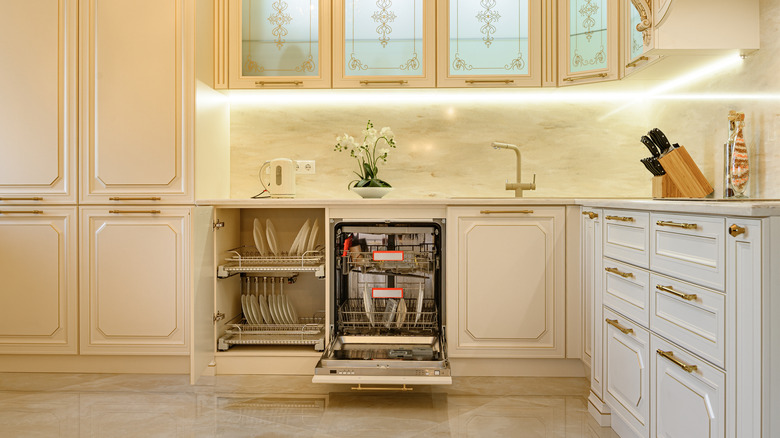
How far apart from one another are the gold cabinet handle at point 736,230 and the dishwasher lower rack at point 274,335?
6.35ft

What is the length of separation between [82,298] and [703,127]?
10.5 ft

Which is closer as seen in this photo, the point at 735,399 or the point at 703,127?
the point at 735,399

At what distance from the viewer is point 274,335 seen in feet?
→ 8.89

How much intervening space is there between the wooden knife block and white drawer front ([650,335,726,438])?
2.97ft

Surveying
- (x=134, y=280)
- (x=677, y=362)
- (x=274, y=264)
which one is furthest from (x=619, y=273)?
(x=134, y=280)

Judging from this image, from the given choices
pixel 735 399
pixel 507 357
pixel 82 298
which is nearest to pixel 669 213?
pixel 735 399

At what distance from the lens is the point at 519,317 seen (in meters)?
2.50

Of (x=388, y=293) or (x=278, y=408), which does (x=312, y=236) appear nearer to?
(x=388, y=293)

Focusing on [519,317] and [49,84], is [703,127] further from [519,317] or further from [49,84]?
[49,84]

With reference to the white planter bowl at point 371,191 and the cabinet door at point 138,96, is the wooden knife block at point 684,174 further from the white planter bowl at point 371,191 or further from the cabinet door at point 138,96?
the cabinet door at point 138,96

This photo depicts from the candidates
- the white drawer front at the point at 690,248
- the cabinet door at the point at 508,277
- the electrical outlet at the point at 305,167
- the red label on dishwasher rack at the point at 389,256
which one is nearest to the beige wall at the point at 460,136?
the electrical outlet at the point at 305,167

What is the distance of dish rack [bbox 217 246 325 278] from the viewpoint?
259cm

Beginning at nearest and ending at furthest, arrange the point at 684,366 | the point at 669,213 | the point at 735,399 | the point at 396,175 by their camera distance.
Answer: the point at 735,399
the point at 684,366
the point at 669,213
the point at 396,175

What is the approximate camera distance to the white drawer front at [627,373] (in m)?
1.63
